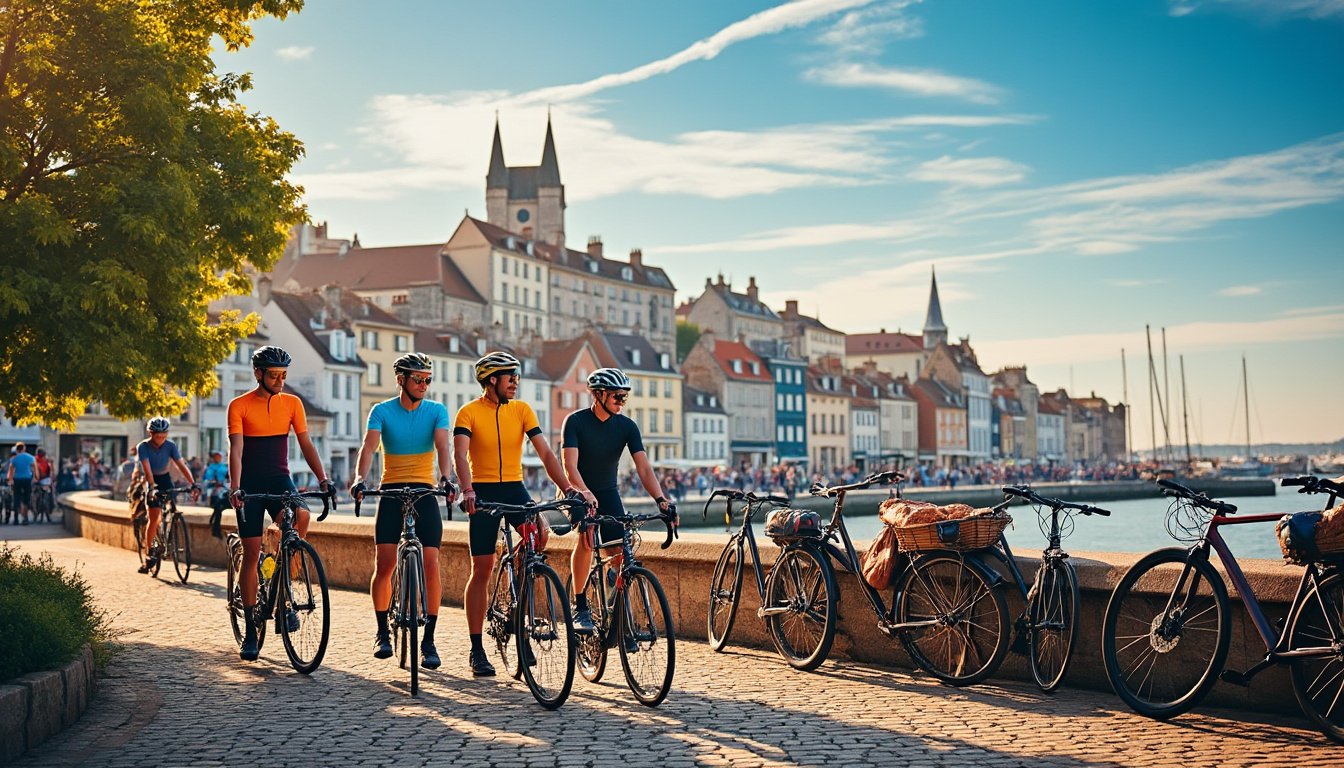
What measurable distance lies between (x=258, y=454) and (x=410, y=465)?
1429mm

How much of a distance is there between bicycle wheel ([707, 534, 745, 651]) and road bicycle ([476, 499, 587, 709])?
6.40 feet

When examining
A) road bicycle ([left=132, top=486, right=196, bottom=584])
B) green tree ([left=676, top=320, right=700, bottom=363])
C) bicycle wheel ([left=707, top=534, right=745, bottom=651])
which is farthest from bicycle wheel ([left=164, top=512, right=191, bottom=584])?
green tree ([left=676, top=320, right=700, bottom=363])

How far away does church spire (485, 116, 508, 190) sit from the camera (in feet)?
508

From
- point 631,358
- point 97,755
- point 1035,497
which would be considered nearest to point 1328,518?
point 1035,497

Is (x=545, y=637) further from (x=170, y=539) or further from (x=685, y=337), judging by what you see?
(x=685, y=337)

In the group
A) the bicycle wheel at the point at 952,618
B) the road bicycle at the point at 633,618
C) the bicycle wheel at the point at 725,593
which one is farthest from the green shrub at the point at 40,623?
the bicycle wheel at the point at 952,618

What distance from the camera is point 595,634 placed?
885 cm

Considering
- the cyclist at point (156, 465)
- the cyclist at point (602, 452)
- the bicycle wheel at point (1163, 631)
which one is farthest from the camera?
the cyclist at point (156, 465)

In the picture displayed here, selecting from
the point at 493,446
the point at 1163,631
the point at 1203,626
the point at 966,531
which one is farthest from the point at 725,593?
the point at 1203,626

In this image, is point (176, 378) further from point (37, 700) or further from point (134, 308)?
point (37, 700)

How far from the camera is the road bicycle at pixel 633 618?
826 cm

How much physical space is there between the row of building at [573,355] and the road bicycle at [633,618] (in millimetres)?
55335

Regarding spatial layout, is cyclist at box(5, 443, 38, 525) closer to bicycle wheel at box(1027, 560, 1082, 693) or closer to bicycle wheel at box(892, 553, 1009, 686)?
bicycle wheel at box(892, 553, 1009, 686)

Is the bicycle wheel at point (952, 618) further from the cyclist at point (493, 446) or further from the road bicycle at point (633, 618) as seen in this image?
the cyclist at point (493, 446)
